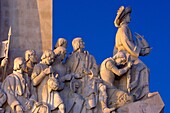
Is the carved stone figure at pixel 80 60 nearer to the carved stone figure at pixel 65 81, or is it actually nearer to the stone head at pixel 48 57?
the carved stone figure at pixel 65 81

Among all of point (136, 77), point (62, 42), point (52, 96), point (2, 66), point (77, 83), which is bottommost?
point (52, 96)

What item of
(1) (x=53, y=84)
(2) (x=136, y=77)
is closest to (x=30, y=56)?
(1) (x=53, y=84)

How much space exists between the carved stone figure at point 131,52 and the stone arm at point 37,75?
222 cm

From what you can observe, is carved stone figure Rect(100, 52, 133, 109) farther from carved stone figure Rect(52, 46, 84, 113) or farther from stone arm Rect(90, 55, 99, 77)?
carved stone figure Rect(52, 46, 84, 113)

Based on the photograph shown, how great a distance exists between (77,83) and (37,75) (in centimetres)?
105

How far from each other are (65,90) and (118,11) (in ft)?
9.73

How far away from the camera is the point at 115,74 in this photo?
1789 cm

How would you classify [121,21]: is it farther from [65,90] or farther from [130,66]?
[65,90]

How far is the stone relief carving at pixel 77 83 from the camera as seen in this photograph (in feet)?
55.3

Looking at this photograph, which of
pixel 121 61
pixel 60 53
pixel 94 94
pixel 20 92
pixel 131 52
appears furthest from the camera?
pixel 131 52

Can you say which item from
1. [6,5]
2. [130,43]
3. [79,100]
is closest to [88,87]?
[79,100]

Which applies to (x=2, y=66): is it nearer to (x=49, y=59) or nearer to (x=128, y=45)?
(x=49, y=59)

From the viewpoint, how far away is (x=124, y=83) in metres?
18.0

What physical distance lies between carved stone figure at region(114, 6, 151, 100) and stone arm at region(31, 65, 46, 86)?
222 cm
